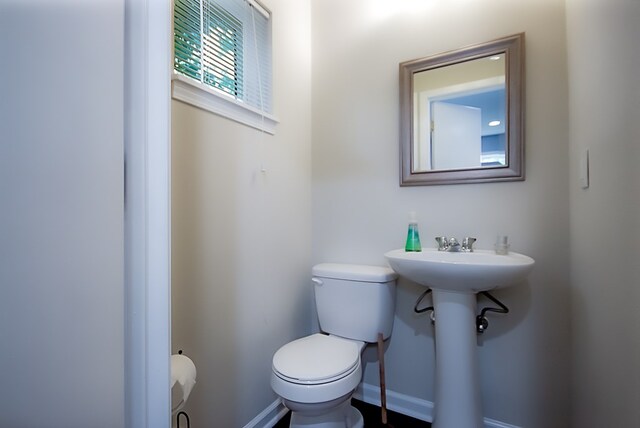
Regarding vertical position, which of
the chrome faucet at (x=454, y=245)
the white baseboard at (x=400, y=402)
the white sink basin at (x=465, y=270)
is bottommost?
the white baseboard at (x=400, y=402)

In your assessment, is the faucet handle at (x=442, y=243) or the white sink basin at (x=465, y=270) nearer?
the white sink basin at (x=465, y=270)

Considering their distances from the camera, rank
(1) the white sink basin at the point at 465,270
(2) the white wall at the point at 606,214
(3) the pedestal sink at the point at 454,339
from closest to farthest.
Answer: (2) the white wall at the point at 606,214 < (1) the white sink basin at the point at 465,270 < (3) the pedestal sink at the point at 454,339

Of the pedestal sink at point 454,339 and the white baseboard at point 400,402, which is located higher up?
the pedestal sink at point 454,339

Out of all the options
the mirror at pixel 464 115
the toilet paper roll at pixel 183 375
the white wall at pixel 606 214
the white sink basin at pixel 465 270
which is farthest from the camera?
the mirror at pixel 464 115

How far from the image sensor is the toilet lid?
42.1 inches

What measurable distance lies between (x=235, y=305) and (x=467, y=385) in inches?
40.4

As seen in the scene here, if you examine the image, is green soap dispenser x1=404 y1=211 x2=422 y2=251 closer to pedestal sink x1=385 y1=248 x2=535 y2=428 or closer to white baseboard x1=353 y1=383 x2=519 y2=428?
pedestal sink x1=385 y1=248 x2=535 y2=428

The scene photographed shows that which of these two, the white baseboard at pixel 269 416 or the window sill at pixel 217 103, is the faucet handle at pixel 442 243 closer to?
the window sill at pixel 217 103

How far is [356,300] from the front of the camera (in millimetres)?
1435

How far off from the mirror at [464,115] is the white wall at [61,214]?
1.31 meters

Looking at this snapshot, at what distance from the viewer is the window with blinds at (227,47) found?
3.56ft

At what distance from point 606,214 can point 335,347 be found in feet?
3.49

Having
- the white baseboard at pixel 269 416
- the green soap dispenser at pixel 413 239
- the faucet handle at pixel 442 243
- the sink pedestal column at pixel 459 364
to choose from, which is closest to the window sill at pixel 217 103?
the green soap dispenser at pixel 413 239

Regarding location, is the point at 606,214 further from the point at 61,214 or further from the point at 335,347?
the point at 61,214
